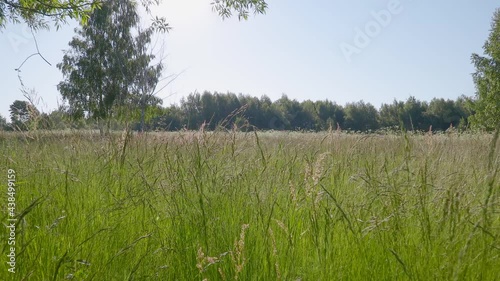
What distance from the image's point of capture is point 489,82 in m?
28.9

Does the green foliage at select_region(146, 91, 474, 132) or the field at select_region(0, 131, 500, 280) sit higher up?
the green foliage at select_region(146, 91, 474, 132)

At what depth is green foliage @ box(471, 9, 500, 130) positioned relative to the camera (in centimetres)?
2744

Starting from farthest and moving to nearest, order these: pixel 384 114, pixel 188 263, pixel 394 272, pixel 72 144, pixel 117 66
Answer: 1. pixel 384 114
2. pixel 117 66
3. pixel 72 144
4. pixel 188 263
5. pixel 394 272

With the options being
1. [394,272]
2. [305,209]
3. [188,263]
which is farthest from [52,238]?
[394,272]

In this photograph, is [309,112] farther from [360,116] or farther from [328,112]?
[360,116]

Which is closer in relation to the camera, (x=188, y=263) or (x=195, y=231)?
(x=188, y=263)

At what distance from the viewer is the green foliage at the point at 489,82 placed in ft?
90.0

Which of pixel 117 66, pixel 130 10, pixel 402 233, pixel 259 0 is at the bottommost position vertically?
pixel 402 233

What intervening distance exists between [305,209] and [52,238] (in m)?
1.34

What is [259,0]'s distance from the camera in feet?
27.6

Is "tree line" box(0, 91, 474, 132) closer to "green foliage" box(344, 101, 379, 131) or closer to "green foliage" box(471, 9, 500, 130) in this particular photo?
"green foliage" box(344, 101, 379, 131)

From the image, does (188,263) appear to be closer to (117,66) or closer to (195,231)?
(195,231)

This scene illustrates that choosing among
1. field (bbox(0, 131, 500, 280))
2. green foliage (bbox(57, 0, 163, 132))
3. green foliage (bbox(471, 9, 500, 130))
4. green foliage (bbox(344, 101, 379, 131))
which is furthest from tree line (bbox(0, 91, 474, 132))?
Result: field (bbox(0, 131, 500, 280))

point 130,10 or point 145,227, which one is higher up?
point 130,10
